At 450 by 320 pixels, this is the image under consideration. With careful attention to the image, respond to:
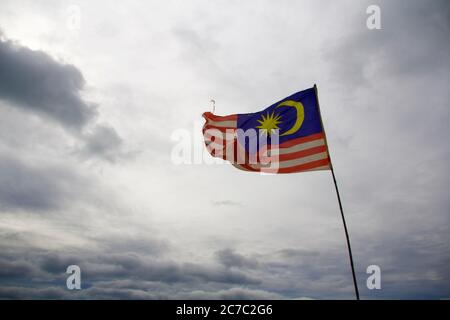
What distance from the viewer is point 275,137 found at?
16.3m

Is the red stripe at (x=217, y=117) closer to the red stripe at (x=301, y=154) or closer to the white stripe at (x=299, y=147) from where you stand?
the white stripe at (x=299, y=147)

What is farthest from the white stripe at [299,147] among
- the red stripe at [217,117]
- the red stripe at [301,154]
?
the red stripe at [217,117]

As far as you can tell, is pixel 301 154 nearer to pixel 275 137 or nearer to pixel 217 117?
pixel 275 137

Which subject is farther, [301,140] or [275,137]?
[275,137]

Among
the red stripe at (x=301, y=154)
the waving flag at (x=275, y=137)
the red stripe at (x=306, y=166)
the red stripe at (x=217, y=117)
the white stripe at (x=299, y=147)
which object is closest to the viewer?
the red stripe at (x=306, y=166)

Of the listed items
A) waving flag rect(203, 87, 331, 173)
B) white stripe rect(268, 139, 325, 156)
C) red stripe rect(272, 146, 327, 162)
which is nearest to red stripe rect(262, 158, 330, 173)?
waving flag rect(203, 87, 331, 173)

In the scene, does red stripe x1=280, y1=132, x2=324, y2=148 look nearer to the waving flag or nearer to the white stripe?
the waving flag

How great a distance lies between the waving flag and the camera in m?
15.2

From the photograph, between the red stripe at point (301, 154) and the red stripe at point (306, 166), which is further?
the red stripe at point (301, 154)

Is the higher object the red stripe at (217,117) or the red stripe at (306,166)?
the red stripe at (217,117)

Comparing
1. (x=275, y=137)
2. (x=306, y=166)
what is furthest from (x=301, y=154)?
(x=275, y=137)

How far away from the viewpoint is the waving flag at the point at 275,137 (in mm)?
15195
